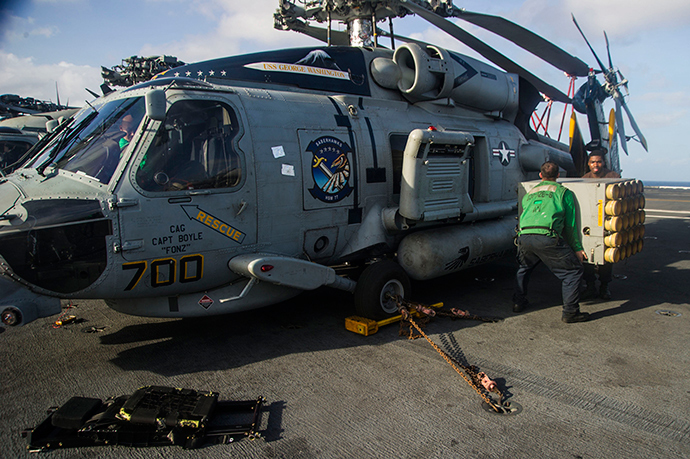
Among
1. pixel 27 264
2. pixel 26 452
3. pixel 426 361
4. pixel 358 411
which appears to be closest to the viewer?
pixel 26 452

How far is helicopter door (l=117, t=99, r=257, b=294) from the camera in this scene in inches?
157

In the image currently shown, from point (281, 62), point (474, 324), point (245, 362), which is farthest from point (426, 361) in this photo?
point (281, 62)

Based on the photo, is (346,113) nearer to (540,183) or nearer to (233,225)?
(233,225)

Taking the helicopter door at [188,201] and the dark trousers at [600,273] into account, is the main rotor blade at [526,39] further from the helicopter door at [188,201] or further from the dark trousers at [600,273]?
the helicopter door at [188,201]

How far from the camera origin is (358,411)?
3361 millimetres

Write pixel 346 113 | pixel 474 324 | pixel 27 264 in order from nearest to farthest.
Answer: pixel 27 264, pixel 474 324, pixel 346 113

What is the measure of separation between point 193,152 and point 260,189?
735 millimetres

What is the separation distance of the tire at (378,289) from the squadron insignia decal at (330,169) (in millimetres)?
951

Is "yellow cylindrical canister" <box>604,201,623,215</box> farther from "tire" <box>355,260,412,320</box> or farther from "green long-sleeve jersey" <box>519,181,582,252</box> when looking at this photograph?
"tire" <box>355,260,412,320</box>

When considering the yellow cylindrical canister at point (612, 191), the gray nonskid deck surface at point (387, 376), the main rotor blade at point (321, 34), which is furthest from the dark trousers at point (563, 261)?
the main rotor blade at point (321, 34)

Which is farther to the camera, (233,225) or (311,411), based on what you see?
(233,225)

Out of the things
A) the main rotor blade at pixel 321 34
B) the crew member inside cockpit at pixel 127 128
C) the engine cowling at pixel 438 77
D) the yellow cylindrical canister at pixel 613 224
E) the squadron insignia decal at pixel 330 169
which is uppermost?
the main rotor blade at pixel 321 34

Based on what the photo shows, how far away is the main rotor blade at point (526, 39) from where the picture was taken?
29.4 ft

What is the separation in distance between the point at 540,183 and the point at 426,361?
2.72m
